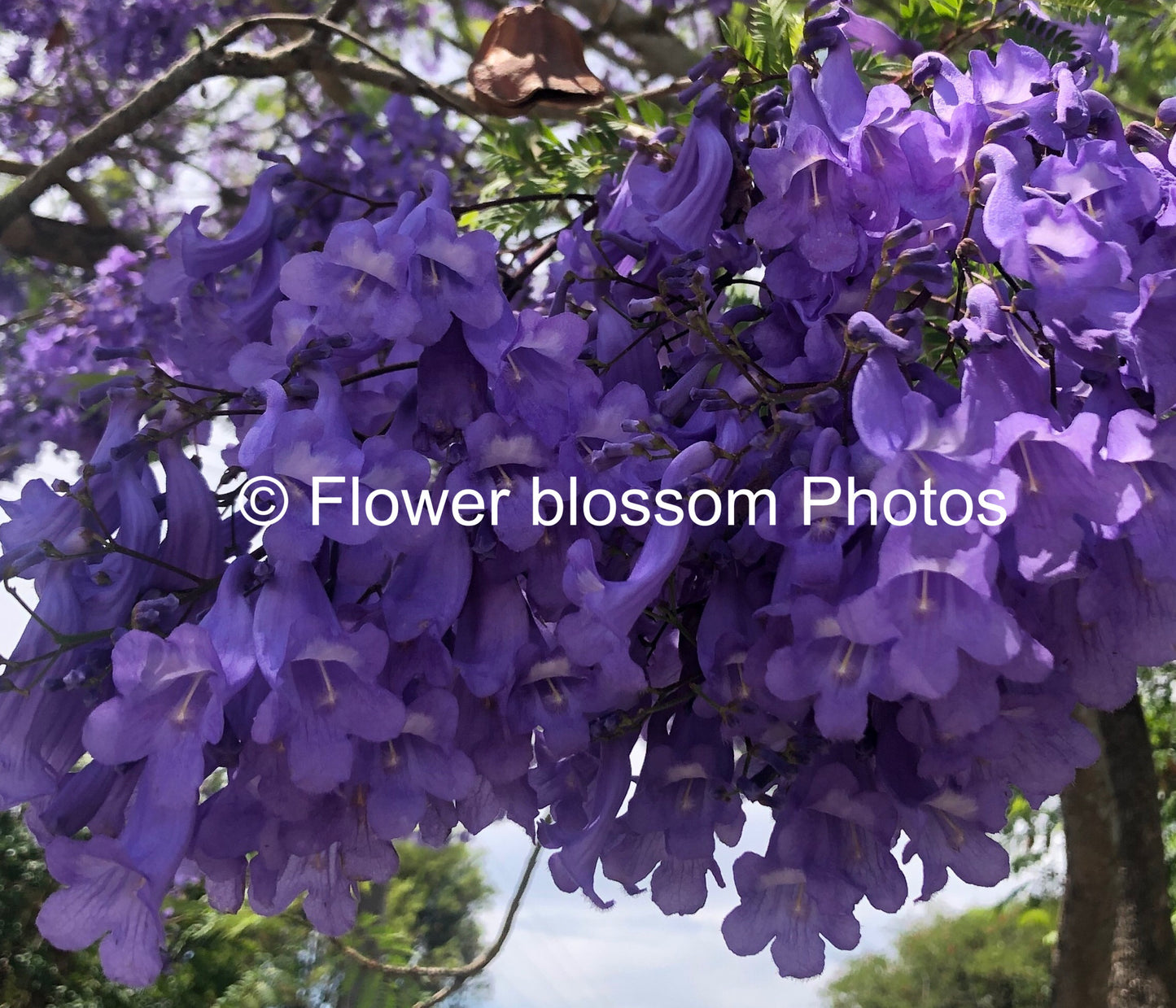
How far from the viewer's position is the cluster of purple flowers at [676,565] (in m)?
0.45

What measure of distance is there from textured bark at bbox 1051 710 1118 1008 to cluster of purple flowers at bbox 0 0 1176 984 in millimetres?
1250

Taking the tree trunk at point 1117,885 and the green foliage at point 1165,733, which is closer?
the tree trunk at point 1117,885

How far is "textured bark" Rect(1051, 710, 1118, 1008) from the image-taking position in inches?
65.6

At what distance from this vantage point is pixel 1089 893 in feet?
5.51

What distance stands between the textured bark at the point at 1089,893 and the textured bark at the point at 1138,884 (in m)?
0.01

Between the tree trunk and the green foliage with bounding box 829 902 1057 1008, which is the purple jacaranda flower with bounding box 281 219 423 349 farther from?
the green foliage with bounding box 829 902 1057 1008

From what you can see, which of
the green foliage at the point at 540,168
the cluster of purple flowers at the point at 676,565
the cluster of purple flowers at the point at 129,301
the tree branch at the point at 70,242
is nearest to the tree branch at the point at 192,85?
the green foliage at the point at 540,168

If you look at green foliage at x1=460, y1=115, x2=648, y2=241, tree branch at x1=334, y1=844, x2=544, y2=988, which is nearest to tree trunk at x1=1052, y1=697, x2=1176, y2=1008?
tree branch at x1=334, y1=844, x2=544, y2=988

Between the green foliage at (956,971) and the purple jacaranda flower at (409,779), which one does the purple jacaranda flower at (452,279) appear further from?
the green foliage at (956,971)

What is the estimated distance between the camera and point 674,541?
49 cm

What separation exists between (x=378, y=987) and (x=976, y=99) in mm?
1486

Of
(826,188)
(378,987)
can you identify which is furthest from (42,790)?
(378,987)

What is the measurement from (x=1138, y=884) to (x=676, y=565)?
1492 millimetres

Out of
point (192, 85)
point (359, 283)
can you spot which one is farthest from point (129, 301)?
point (359, 283)
